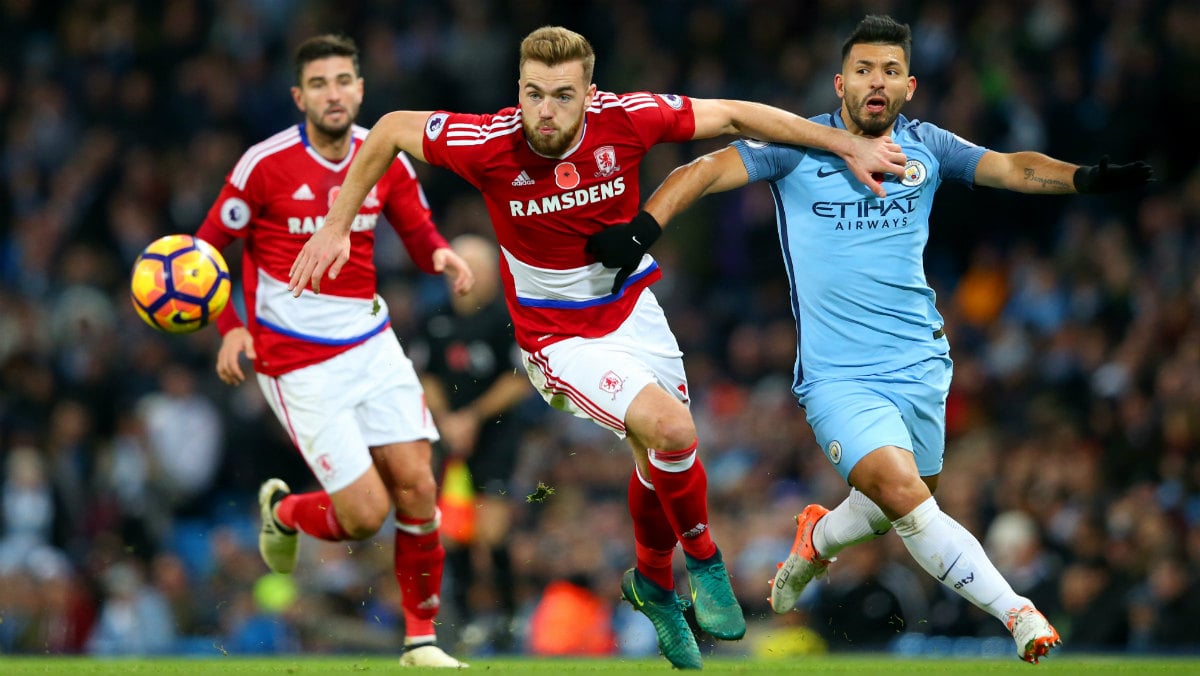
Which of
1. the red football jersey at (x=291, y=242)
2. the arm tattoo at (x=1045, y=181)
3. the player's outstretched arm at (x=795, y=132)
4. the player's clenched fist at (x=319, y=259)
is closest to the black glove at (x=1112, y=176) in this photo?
the arm tattoo at (x=1045, y=181)

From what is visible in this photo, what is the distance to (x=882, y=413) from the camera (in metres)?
6.95

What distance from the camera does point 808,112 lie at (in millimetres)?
14828

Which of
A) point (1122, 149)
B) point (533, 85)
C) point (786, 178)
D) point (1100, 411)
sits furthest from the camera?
point (1122, 149)

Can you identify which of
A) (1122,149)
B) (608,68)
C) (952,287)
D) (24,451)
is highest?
(608,68)

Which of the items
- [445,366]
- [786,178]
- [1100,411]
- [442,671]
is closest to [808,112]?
[1100,411]

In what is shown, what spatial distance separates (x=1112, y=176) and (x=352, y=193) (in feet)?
11.3

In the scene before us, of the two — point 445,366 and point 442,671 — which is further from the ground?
point 445,366

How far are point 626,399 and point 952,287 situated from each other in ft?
26.3

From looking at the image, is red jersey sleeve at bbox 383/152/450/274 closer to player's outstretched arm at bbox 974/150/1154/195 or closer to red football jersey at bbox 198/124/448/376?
red football jersey at bbox 198/124/448/376

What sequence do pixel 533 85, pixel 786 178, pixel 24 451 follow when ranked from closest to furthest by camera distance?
1. pixel 533 85
2. pixel 786 178
3. pixel 24 451

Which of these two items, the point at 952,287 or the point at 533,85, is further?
the point at 952,287

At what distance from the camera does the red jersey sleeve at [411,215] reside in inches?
332

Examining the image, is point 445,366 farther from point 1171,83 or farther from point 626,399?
point 1171,83

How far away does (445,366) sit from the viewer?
1052 cm
